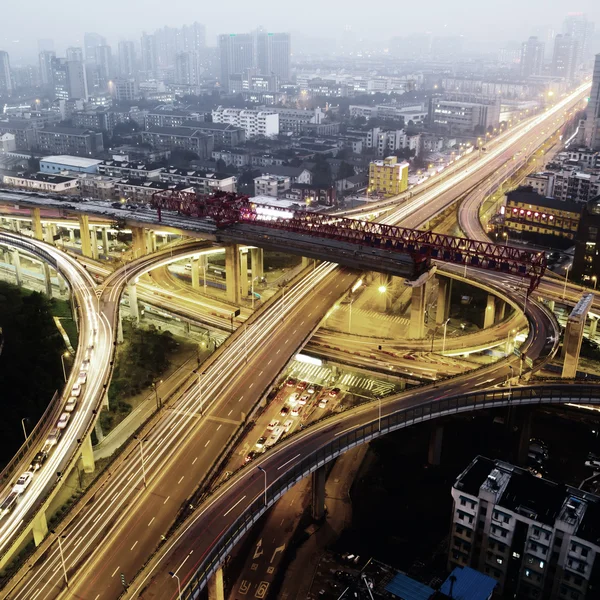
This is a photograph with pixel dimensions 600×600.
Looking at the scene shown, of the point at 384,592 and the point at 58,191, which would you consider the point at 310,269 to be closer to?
the point at 384,592

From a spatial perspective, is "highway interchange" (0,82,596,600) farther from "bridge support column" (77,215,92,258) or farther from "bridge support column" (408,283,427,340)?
"bridge support column" (77,215,92,258)

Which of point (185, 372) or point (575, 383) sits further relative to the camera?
point (185, 372)

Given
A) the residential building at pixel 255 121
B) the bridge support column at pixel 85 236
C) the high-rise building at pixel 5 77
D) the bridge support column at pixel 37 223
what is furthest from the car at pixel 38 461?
the high-rise building at pixel 5 77

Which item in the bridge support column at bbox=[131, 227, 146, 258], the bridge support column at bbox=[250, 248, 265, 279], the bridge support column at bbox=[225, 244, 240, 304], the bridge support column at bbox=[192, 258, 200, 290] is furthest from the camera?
the bridge support column at bbox=[131, 227, 146, 258]

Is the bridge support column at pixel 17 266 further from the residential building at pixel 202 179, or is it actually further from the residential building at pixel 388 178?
Answer: the residential building at pixel 388 178

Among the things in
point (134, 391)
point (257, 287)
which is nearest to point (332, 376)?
point (134, 391)

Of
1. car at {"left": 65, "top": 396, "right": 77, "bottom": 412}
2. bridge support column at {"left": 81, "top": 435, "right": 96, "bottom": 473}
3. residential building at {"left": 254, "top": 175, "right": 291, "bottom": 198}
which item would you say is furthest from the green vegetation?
residential building at {"left": 254, "top": 175, "right": 291, "bottom": 198}
